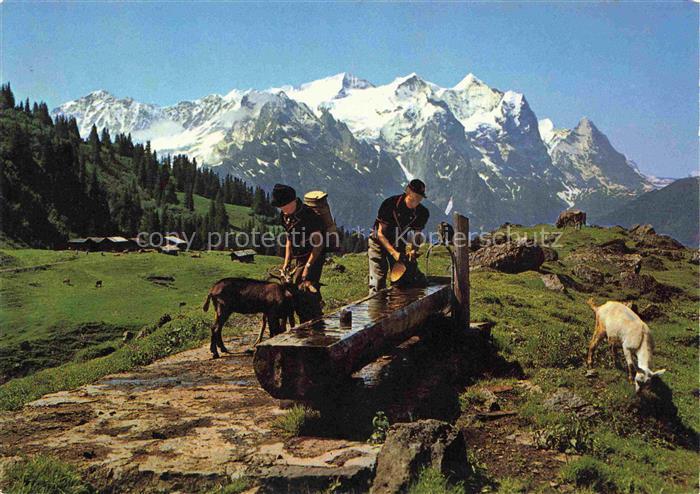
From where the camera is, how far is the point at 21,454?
→ 898cm

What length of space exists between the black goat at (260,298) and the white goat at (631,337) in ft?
22.4

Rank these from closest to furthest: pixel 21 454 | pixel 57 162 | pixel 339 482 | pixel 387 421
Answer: pixel 339 482
pixel 21 454
pixel 387 421
pixel 57 162

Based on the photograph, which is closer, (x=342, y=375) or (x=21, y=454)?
(x=21, y=454)

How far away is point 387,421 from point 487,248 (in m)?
29.4

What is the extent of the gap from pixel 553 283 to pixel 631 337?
19845mm

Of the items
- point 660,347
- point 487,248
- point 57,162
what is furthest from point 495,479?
point 57,162

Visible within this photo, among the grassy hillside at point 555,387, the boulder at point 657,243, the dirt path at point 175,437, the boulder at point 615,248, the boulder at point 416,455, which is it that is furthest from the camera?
the boulder at point 657,243

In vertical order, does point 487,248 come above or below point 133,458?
above

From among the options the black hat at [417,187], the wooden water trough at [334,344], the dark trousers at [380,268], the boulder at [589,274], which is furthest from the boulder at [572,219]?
the wooden water trough at [334,344]

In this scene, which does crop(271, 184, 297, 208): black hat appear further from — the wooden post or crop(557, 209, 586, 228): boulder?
crop(557, 209, 586, 228): boulder

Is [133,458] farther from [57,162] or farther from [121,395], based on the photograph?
[57,162]

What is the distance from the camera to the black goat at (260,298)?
14719mm

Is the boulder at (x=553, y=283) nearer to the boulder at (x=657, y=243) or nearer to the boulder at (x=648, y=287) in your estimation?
the boulder at (x=648, y=287)

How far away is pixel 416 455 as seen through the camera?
7746mm
